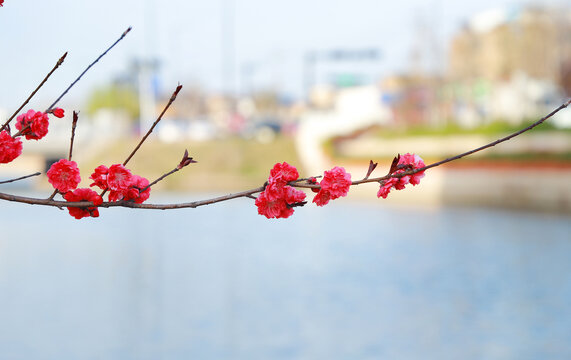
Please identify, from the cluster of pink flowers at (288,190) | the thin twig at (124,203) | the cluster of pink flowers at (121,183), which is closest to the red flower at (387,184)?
the cluster of pink flowers at (288,190)

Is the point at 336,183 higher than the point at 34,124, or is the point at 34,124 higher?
the point at 34,124

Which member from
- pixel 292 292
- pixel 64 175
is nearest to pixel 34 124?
pixel 64 175

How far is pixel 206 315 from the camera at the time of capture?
9953mm

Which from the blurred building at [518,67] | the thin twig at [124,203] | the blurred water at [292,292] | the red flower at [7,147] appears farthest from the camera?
the blurred building at [518,67]

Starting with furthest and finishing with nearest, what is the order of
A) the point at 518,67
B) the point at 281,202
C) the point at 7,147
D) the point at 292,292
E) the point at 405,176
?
the point at 518,67 < the point at 292,292 < the point at 7,147 < the point at 281,202 < the point at 405,176

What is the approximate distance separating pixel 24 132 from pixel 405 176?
1.25m

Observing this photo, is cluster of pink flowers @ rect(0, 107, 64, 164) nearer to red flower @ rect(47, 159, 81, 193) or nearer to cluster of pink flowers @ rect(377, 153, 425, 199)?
red flower @ rect(47, 159, 81, 193)

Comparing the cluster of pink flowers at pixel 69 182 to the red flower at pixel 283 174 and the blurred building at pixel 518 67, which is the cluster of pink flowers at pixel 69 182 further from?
the blurred building at pixel 518 67

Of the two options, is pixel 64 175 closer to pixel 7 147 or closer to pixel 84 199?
pixel 84 199

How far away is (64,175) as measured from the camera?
2551mm

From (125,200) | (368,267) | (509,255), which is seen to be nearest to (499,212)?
(509,255)

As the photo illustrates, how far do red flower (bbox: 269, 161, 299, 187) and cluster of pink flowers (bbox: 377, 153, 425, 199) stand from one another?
0.24m

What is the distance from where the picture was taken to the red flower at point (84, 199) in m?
2.54

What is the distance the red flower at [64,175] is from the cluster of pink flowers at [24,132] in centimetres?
26
